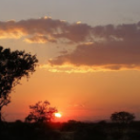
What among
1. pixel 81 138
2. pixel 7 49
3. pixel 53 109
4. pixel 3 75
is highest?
pixel 7 49

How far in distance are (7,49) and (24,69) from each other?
193 inches

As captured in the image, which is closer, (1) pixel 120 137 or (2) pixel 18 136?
(2) pixel 18 136

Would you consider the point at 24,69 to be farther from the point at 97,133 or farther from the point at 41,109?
the point at 97,133

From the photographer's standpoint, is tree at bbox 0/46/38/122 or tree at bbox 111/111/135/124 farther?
tree at bbox 111/111/135/124

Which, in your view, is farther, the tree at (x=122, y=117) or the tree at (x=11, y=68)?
the tree at (x=122, y=117)

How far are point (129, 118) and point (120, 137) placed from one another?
2253 centimetres

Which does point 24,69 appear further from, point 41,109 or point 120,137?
point 120,137

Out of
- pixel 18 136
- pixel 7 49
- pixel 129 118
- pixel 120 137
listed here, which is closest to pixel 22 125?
pixel 18 136

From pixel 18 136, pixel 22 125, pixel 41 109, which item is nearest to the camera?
pixel 18 136

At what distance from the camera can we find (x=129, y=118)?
3474 inches

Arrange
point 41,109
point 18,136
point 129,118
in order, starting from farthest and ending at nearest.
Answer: point 129,118 < point 41,109 < point 18,136

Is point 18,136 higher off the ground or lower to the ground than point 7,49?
lower

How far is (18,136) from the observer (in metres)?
61.2

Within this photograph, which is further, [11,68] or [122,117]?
[122,117]
